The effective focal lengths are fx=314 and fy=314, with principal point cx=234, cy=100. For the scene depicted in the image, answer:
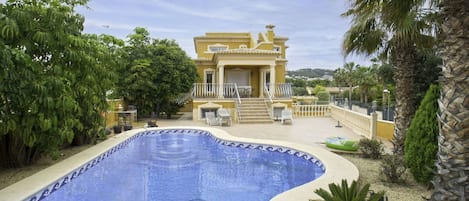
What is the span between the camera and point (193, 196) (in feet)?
24.2

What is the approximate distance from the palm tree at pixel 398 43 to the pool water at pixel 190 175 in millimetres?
2665

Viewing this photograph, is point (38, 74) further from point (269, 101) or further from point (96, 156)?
point (269, 101)

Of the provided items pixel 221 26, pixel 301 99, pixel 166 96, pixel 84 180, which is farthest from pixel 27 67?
pixel 301 99

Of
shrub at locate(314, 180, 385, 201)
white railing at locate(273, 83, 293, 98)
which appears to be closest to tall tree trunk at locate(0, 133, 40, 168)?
shrub at locate(314, 180, 385, 201)

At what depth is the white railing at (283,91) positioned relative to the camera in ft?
72.6

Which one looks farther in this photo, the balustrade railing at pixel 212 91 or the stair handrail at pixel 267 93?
the balustrade railing at pixel 212 91

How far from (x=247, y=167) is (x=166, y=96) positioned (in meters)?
12.4

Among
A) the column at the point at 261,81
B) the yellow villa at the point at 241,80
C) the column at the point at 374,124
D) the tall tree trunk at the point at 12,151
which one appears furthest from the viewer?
the column at the point at 261,81

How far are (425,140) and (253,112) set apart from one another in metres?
14.1

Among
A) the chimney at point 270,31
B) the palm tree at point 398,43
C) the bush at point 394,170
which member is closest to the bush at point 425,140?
the bush at point 394,170

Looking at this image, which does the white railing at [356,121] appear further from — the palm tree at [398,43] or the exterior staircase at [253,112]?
the palm tree at [398,43]

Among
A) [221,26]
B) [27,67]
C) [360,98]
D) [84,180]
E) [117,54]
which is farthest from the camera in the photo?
[360,98]

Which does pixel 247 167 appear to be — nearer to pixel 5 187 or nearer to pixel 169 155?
pixel 169 155

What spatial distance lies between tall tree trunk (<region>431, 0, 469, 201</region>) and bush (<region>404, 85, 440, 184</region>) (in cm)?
147
